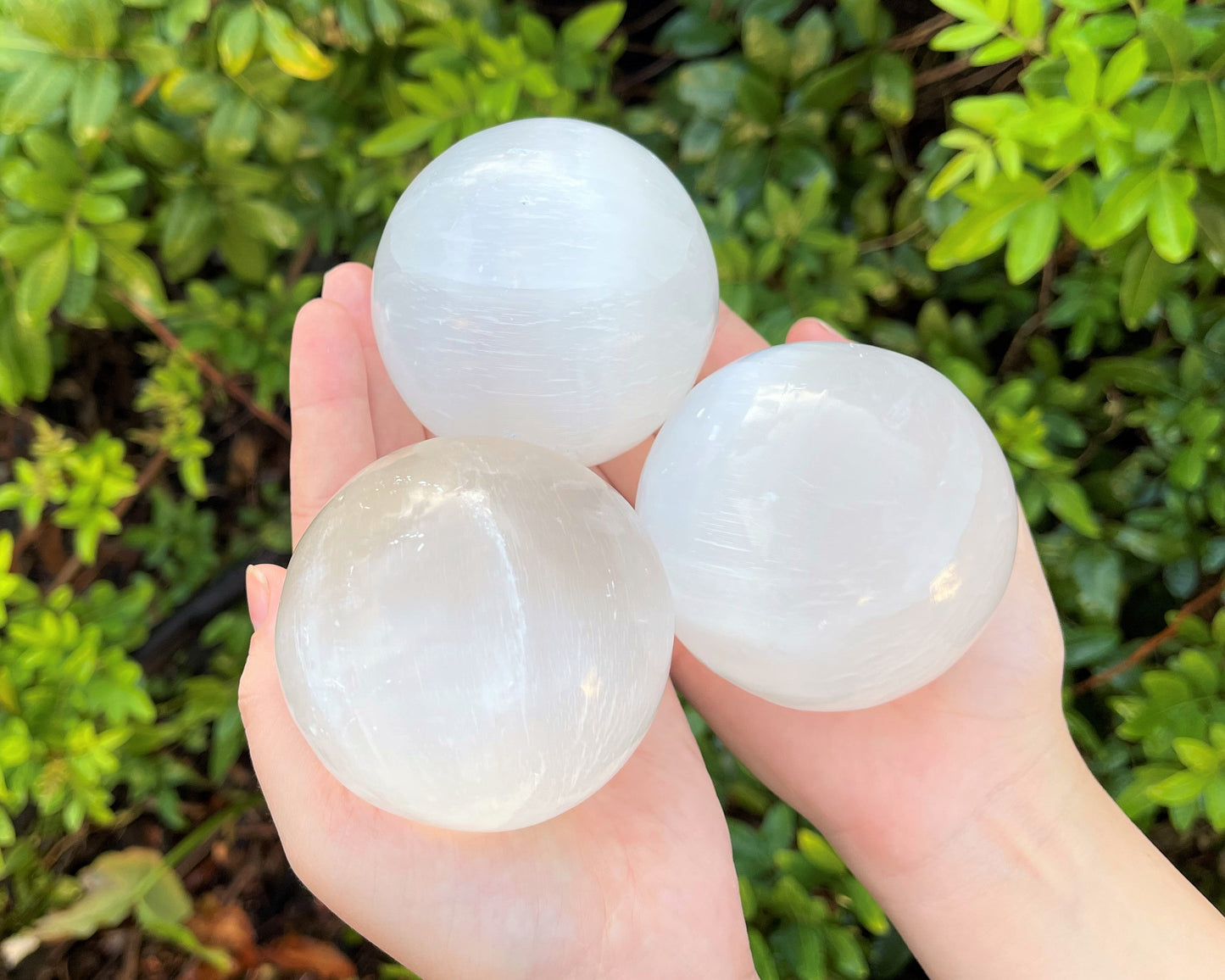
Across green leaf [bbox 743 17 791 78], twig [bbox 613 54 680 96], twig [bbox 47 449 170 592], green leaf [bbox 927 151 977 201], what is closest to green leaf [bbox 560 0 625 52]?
green leaf [bbox 743 17 791 78]

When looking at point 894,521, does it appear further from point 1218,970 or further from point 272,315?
point 272,315

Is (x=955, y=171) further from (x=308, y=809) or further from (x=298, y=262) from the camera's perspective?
(x=298, y=262)

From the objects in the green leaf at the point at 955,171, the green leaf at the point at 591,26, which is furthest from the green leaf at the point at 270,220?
the green leaf at the point at 955,171

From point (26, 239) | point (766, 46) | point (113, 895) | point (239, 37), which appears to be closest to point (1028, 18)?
point (766, 46)

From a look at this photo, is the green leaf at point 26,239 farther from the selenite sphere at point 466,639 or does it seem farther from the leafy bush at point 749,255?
the selenite sphere at point 466,639

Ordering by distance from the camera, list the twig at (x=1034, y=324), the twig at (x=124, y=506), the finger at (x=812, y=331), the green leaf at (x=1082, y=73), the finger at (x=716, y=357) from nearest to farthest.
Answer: the green leaf at (x=1082, y=73) → the finger at (x=812, y=331) → the finger at (x=716, y=357) → the twig at (x=1034, y=324) → the twig at (x=124, y=506)

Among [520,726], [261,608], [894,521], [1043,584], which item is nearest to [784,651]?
[894,521]

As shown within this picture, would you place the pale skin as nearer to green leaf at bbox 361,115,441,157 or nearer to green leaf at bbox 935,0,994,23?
green leaf at bbox 361,115,441,157
